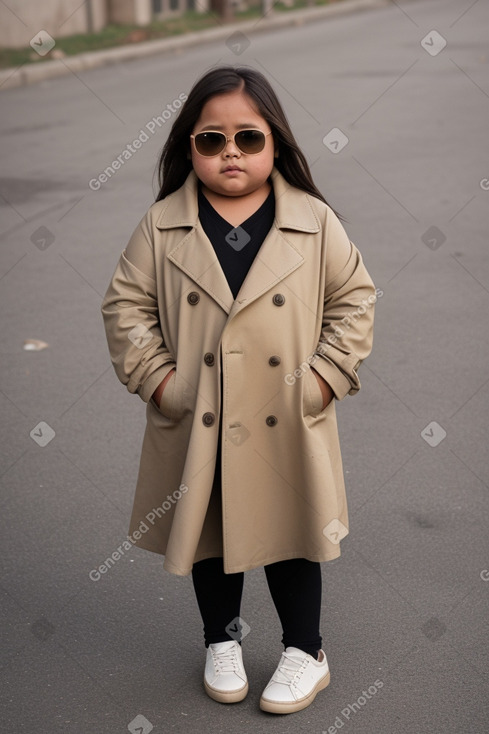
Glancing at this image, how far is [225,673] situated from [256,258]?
131cm

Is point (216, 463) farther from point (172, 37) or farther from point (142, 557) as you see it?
point (172, 37)

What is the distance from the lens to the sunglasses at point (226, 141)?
3014 mm

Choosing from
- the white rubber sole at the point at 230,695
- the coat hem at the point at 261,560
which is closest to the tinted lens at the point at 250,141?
the coat hem at the point at 261,560

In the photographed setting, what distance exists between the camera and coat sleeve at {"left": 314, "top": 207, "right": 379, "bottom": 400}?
3.16 metres

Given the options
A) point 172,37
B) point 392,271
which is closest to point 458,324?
point 392,271

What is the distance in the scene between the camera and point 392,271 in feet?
25.1

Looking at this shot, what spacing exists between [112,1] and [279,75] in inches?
382

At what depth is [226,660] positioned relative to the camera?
3.45 metres

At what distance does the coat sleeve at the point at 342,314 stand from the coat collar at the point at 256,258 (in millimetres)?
101

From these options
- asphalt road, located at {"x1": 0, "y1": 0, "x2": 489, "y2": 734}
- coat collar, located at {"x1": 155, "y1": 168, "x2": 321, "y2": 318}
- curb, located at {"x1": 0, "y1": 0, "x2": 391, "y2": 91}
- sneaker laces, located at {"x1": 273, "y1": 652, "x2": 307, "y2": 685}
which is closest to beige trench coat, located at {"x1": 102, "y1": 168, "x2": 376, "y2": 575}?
coat collar, located at {"x1": 155, "y1": 168, "x2": 321, "y2": 318}

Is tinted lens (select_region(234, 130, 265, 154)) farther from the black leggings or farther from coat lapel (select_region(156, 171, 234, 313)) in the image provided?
the black leggings

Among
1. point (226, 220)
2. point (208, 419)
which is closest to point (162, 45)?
point (226, 220)

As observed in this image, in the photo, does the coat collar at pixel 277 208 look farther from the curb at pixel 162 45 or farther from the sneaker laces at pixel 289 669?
the curb at pixel 162 45

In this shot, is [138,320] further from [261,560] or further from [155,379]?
[261,560]
